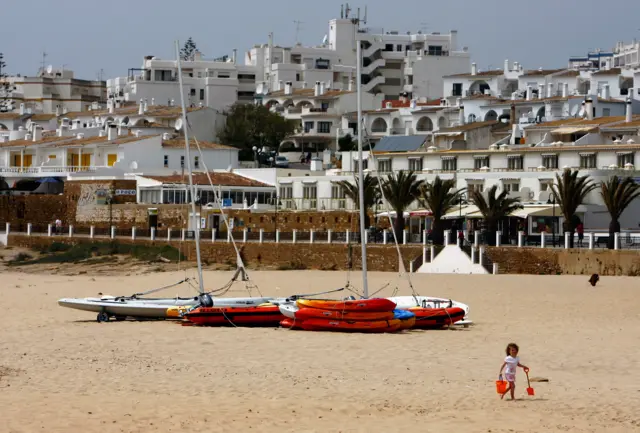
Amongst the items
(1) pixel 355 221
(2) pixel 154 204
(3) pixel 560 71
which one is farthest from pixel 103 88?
(1) pixel 355 221

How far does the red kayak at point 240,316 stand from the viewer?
3294 cm

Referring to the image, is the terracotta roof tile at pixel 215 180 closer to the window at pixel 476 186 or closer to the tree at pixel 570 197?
the window at pixel 476 186

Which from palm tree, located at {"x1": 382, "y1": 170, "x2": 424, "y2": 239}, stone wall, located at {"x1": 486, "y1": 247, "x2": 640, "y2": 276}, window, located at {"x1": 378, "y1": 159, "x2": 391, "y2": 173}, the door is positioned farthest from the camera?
the door

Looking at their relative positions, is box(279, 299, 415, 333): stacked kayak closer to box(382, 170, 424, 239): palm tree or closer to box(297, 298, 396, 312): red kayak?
box(297, 298, 396, 312): red kayak

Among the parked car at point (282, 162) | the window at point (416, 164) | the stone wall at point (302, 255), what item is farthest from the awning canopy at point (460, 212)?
the parked car at point (282, 162)

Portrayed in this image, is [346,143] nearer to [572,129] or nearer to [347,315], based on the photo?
[572,129]

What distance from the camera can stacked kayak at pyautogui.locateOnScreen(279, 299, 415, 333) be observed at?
31.5 metres

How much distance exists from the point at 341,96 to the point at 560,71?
49.5ft

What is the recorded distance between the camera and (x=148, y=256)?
5800 cm

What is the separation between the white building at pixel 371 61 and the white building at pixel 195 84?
2041 mm

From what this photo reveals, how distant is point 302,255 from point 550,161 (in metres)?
12.7

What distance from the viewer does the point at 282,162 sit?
87.0 m

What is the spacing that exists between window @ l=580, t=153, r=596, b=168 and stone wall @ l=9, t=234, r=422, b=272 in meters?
11.3

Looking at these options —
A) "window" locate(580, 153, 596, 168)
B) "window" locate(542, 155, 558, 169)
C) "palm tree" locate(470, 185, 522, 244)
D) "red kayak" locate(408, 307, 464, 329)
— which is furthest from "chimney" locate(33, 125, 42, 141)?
"red kayak" locate(408, 307, 464, 329)
